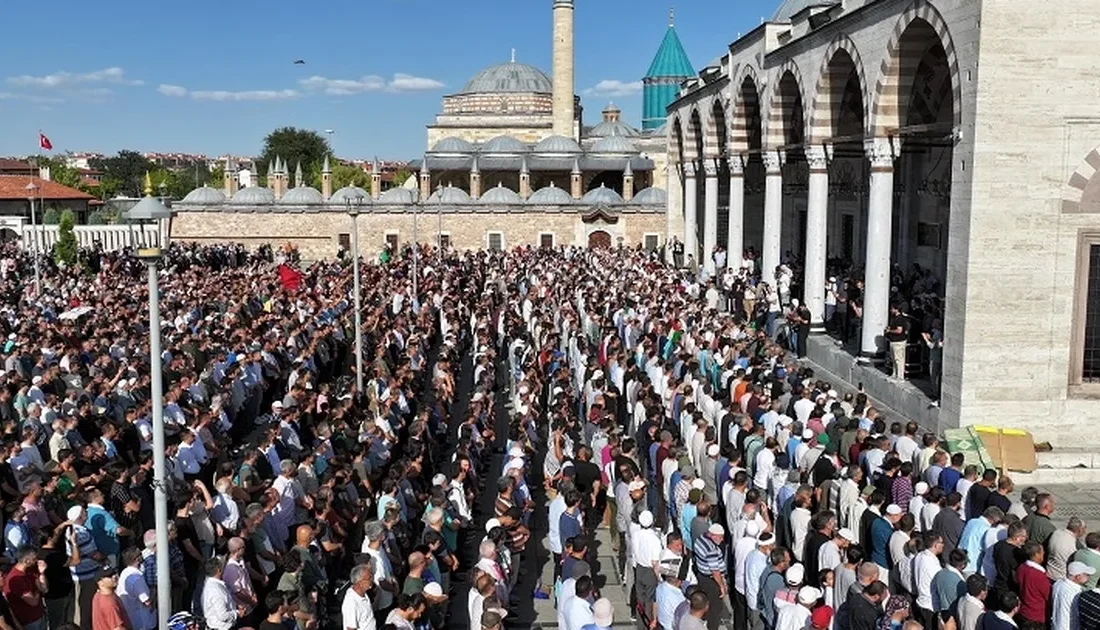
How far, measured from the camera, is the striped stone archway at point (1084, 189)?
13.5 meters

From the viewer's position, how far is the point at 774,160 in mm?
23875

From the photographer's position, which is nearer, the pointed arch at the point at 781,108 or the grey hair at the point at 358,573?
the grey hair at the point at 358,573

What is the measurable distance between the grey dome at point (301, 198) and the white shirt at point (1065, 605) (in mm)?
48888

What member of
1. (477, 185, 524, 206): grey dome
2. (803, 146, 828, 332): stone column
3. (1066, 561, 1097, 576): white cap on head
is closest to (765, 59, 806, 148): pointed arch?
(803, 146, 828, 332): stone column

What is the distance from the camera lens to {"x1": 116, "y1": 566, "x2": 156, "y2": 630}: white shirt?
7094mm

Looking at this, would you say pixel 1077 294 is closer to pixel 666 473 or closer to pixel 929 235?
pixel 666 473

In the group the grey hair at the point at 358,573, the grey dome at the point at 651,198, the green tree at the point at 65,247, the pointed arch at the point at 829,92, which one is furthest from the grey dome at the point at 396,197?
the grey hair at the point at 358,573

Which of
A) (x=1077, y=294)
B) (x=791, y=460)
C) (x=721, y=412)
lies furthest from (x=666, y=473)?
(x=1077, y=294)

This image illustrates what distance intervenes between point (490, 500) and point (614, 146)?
52.5m

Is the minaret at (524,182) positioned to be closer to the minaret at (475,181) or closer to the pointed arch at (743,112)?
the minaret at (475,181)

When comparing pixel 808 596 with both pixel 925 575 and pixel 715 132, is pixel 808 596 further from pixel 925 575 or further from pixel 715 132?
pixel 715 132

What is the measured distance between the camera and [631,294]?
23906 mm

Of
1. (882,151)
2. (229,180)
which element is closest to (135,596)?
(882,151)

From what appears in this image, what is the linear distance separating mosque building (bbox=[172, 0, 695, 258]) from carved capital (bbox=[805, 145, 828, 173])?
912 inches
